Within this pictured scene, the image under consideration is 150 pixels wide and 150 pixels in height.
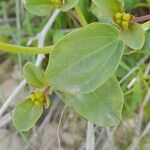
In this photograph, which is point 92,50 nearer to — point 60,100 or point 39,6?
point 39,6

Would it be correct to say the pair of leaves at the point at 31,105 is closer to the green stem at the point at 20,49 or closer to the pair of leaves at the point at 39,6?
the green stem at the point at 20,49

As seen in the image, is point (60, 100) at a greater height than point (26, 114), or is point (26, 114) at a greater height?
point (26, 114)

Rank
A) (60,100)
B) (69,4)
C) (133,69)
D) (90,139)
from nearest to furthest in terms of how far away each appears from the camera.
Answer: (69,4)
(90,139)
(133,69)
(60,100)

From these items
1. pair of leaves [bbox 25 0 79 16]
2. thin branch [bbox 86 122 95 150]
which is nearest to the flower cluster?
pair of leaves [bbox 25 0 79 16]

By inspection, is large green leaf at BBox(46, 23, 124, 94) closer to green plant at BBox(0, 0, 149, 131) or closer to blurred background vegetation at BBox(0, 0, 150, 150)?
green plant at BBox(0, 0, 149, 131)

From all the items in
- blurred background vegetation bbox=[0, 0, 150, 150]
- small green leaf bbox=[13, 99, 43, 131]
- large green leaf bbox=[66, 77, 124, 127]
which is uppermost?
large green leaf bbox=[66, 77, 124, 127]

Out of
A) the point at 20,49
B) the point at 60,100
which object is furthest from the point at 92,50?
the point at 60,100

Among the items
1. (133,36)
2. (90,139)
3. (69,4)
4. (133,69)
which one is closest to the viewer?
(133,36)

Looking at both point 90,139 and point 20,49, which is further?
point 90,139
